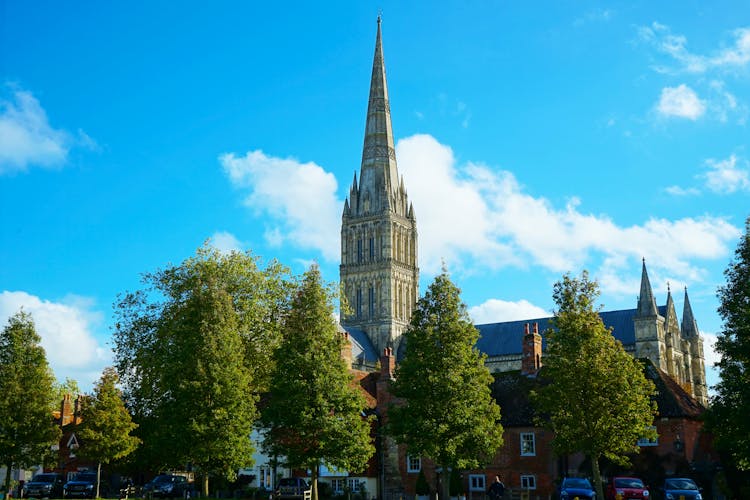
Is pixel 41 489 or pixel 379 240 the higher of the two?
pixel 379 240

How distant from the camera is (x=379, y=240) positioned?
5113 inches

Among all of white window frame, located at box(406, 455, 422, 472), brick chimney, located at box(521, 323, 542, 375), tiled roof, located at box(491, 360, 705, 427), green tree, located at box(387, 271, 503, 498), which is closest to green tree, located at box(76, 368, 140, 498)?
white window frame, located at box(406, 455, 422, 472)

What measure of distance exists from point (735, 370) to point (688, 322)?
85.2 meters

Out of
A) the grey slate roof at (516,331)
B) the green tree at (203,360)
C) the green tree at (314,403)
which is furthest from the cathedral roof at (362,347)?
the green tree at (314,403)

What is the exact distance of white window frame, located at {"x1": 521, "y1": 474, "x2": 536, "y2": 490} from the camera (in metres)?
43.8

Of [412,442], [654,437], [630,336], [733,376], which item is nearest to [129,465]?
[412,442]

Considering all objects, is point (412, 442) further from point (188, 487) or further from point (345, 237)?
point (345, 237)

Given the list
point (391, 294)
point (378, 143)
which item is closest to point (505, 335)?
point (391, 294)

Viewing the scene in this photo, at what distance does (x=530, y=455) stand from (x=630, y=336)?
65.4m

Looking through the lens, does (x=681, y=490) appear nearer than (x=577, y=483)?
Yes

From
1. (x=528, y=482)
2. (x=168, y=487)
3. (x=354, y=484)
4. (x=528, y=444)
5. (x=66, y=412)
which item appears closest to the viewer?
(x=528, y=482)

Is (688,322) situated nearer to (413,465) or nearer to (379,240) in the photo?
(379,240)

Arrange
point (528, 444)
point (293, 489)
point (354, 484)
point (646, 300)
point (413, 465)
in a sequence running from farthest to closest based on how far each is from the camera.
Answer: point (646, 300)
point (354, 484)
point (413, 465)
point (528, 444)
point (293, 489)

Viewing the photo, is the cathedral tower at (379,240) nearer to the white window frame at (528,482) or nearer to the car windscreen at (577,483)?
the white window frame at (528,482)
